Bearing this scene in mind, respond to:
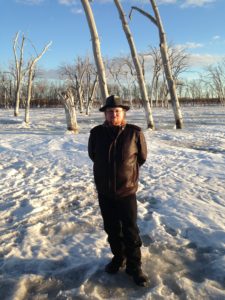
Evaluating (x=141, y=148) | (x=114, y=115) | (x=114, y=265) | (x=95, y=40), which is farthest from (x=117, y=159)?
(x=95, y=40)

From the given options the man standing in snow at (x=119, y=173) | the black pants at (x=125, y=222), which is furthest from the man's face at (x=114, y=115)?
the black pants at (x=125, y=222)

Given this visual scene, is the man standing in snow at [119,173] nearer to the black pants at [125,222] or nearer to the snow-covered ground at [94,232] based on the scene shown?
the black pants at [125,222]

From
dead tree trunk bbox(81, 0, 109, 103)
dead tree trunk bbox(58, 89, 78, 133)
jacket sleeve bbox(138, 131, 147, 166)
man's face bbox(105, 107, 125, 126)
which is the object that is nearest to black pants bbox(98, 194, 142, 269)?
jacket sleeve bbox(138, 131, 147, 166)

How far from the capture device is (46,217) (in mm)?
5668

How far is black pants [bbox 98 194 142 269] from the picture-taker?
381 cm

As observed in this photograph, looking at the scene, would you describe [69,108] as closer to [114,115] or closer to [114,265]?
[114,115]

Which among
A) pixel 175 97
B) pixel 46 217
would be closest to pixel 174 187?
pixel 46 217

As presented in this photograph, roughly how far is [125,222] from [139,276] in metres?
0.55

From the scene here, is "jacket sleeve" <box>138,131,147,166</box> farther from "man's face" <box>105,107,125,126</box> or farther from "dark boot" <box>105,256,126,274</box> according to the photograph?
"dark boot" <box>105,256,126,274</box>

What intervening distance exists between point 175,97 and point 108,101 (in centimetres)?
1380

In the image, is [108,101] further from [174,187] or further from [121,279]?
[174,187]

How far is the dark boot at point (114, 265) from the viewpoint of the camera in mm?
3947

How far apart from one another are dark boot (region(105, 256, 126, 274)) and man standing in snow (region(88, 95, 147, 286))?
Result: 0.01 meters

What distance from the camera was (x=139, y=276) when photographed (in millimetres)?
3715
